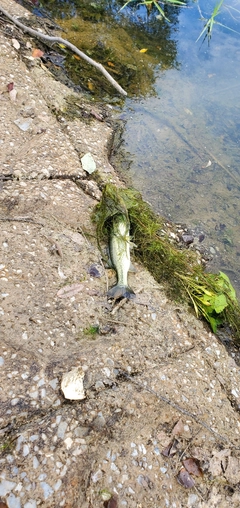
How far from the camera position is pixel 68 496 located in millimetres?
2250

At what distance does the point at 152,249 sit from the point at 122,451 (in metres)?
2.03

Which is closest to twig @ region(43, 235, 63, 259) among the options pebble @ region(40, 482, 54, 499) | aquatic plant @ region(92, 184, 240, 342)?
aquatic plant @ region(92, 184, 240, 342)

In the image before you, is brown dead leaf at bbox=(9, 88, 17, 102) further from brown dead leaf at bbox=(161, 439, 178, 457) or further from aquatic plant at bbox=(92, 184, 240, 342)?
brown dead leaf at bbox=(161, 439, 178, 457)

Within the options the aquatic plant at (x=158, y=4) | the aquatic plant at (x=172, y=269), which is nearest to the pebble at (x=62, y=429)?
the aquatic plant at (x=172, y=269)

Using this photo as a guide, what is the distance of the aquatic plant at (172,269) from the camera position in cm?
387

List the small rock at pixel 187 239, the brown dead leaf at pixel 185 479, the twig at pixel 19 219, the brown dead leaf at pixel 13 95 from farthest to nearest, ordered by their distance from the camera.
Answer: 1. the brown dead leaf at pixel 13 95
2. the small rock at pixel 187 239
3. the twig at pixel 19 219
4. the brown dead leaf at pixel 185 479

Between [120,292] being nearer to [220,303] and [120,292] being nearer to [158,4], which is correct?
[220,303]

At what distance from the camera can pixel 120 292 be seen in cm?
341

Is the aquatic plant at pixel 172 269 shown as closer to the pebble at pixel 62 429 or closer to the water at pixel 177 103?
the water at pixel 177 103

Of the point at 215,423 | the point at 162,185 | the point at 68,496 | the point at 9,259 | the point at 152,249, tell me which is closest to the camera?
the point at 68,496

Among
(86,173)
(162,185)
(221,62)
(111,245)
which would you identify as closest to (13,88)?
(86,173)

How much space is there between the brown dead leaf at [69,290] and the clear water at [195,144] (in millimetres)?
2080

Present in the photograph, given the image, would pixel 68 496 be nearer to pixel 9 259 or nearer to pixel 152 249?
pixel 9 259

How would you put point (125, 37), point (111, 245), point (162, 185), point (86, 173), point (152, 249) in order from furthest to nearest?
point (125, 37), point (162, 185), point (86, 173), point (152, 249), point (111, 245)
